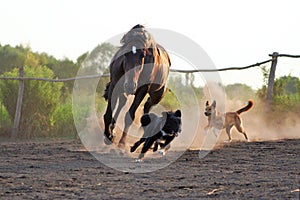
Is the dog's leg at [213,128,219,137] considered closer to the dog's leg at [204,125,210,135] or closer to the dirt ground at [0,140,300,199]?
the dog's leg at [204,125,210,135]

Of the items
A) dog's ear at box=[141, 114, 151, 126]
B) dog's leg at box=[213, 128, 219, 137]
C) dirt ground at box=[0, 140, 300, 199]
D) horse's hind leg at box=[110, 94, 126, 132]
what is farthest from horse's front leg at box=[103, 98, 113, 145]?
dog's leg at box=[213, 128, 219, 137]

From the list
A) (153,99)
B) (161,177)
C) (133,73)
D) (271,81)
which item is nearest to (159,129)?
(133,73)

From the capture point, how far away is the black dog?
7926 millimetres

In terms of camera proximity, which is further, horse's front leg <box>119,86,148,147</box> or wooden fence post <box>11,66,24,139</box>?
wooden fence post <box>11,66,24,139</box>

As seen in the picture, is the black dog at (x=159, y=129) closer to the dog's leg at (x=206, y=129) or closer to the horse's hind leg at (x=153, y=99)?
the horse's hind leg at (x=153, y=99)

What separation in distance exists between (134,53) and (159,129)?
1.15m

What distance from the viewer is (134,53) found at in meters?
8.32

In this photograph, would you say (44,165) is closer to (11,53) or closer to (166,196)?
(166,196)

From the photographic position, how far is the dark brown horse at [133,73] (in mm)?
8250

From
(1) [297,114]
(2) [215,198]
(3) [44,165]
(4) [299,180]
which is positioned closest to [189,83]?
(1) [297,114]

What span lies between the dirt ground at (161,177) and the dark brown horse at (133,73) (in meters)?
0.82

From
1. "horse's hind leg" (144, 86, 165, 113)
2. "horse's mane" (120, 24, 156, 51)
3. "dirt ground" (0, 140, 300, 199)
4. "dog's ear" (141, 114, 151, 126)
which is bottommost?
"dirt ground" (0, 140, 300, 199)

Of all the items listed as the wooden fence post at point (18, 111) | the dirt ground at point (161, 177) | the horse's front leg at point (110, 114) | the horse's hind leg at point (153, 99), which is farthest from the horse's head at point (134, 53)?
the wooden fence post at point (18, 111)

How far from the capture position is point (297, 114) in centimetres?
1367
